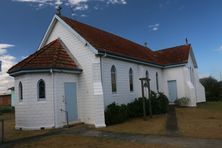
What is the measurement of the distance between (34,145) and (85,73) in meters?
7.38

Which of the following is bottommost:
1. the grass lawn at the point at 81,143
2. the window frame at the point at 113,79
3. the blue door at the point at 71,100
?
the grass lawn at the point at 81,143

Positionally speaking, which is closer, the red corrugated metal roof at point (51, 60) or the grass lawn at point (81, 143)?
the grass lawn at point (81, 143)

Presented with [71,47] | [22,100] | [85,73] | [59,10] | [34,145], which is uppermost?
[59,10]

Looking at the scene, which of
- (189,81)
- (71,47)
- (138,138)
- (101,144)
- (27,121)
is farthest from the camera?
(189,81)

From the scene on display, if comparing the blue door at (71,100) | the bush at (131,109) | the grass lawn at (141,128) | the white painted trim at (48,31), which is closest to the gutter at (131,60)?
the blue door at (71,100)

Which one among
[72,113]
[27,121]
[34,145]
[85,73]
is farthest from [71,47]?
[34,145]

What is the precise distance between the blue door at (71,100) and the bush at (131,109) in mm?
2360

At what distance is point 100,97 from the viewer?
1538 cm

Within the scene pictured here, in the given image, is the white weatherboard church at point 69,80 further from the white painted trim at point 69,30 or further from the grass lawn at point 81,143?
the grass lawn at point 81,143

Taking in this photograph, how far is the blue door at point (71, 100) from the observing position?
16.0m

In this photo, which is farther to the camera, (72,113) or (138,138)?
(72,113)

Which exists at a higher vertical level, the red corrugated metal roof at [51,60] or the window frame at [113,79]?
the red corrugated metal roof at [51,60]

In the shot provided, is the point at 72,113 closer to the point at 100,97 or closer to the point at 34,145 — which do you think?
the point at 100,97

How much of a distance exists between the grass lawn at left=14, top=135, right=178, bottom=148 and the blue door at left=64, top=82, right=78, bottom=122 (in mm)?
4295
